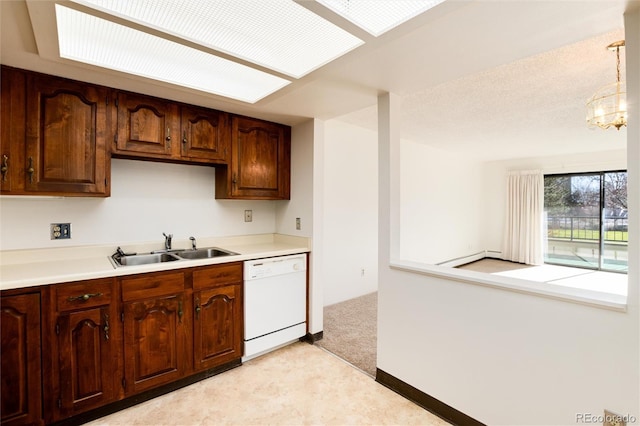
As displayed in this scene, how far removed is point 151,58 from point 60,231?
4.78ft

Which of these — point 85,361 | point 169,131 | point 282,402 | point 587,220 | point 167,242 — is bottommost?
point 282,402

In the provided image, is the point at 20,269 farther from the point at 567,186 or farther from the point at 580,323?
the point at 567,186

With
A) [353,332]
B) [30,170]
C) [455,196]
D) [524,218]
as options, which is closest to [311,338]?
[353,332]

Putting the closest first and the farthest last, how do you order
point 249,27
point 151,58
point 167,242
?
point 249,27 → point 151,58 → point 167,242

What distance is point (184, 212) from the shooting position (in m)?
2.77

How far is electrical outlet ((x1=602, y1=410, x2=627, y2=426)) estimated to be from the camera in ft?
4.18

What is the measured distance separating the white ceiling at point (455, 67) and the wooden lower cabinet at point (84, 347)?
1392 mm

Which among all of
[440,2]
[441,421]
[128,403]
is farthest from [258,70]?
[441,421]

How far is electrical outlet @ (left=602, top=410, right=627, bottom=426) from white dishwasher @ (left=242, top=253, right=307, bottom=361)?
2.15 m

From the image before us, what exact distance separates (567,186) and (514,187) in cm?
Result: 94

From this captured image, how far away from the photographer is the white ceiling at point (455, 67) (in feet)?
4.36

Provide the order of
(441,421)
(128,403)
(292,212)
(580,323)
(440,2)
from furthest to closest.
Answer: (292,212) < (128,403) < (441,421) < (580,323) < (440,2)

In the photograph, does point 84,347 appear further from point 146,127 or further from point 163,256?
point 146,127

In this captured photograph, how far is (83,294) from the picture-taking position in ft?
5.92
